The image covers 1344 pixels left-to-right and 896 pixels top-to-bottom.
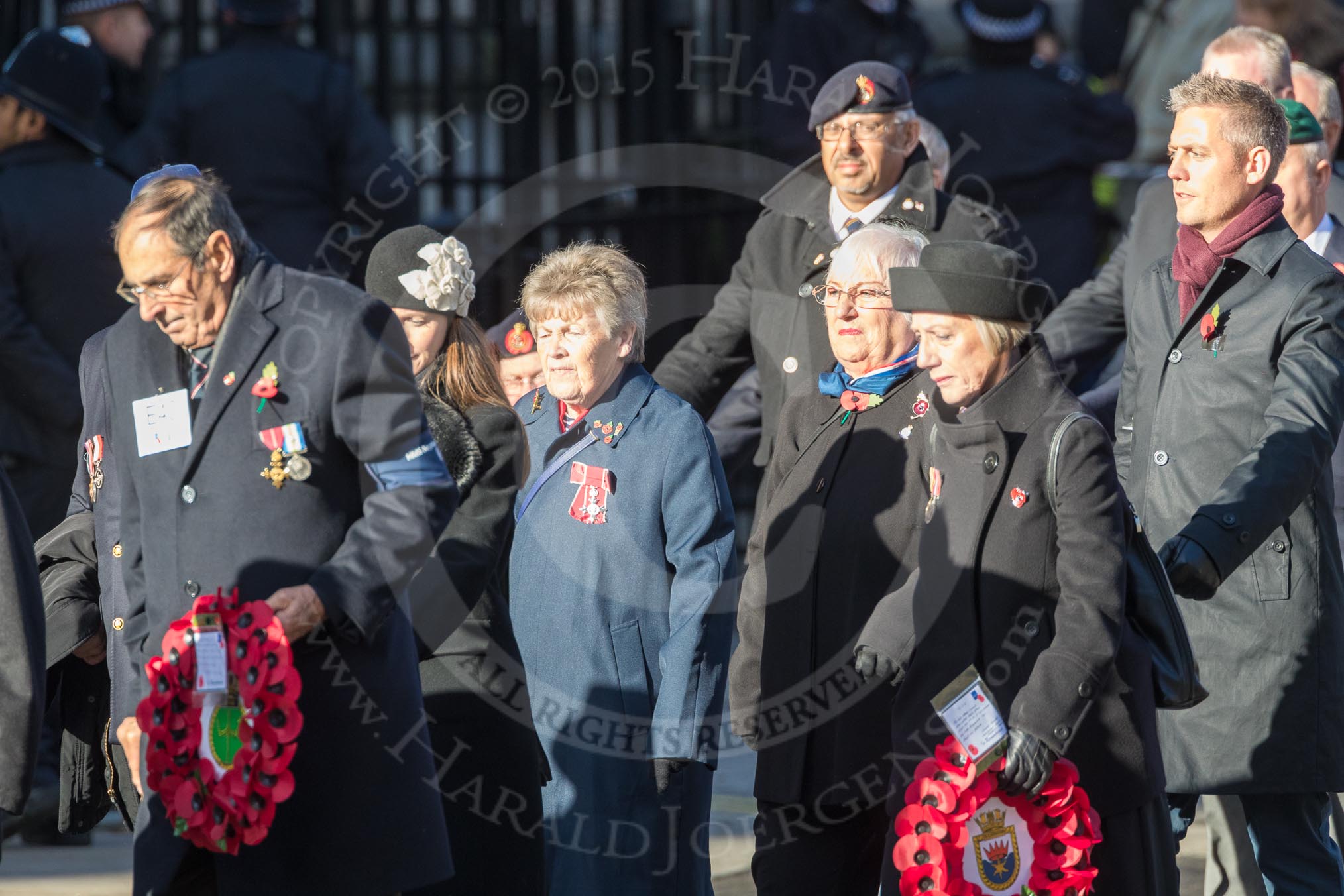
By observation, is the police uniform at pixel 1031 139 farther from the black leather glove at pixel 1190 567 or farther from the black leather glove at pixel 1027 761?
the black leather glove at pixel 1027 761

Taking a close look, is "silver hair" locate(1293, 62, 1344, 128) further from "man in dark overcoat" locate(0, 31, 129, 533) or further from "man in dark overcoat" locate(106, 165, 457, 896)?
"man in dark overcoat" locate(0, 31, 129, 533)

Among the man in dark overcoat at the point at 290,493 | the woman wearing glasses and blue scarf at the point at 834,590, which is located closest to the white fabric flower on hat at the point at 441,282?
the man in dark overcoat at the point at 290,493

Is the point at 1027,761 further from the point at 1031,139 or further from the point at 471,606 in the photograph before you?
the point at 1031,139

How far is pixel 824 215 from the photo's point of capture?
5789 mm

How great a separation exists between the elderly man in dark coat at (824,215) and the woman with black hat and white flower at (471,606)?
52.4 inches

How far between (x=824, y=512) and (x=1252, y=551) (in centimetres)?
92

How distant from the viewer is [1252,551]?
14.1 ft

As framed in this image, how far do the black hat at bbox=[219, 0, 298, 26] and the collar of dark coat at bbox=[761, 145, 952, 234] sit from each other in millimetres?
2369

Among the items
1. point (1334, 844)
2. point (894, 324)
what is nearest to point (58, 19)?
point (894, 324)

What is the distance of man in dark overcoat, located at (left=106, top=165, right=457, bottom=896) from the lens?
3740mm

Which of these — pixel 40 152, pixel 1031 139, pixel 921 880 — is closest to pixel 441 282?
pixel 921 880

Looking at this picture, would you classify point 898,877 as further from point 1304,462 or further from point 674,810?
point 1304,462

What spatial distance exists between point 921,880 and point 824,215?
251 cm

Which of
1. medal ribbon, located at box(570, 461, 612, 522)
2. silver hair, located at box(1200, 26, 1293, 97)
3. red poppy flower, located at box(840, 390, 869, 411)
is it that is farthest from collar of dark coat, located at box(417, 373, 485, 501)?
silver hair, located at box(1200, 26, 1293, 97)
